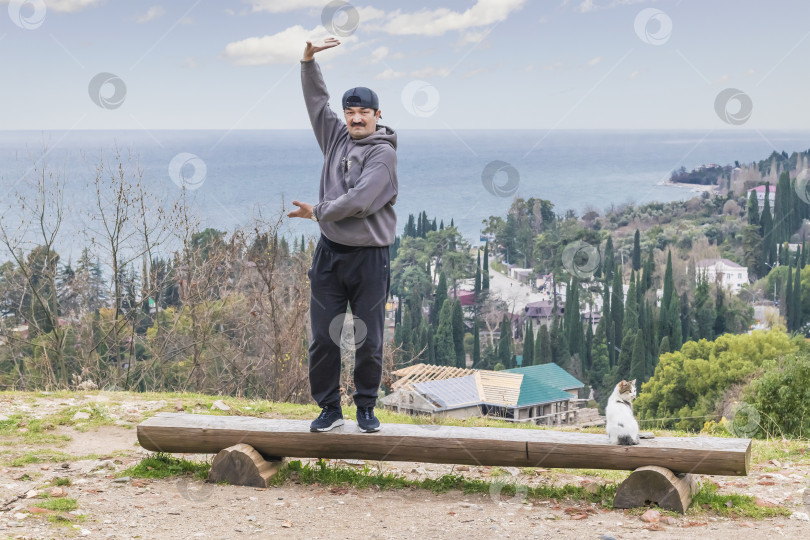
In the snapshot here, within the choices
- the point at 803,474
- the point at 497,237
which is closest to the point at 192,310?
the point at 803,474

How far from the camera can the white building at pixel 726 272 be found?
80588mm

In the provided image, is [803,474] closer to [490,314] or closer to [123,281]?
[123,281]

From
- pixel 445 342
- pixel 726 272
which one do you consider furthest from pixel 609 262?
pixel 445 342

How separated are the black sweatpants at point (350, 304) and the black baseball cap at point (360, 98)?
854 millimetres

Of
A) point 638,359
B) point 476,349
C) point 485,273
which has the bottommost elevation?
point 638,359

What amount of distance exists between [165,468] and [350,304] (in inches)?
73.2

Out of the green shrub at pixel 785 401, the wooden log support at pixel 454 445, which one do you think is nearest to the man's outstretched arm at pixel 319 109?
the wooden log support at pixel 454 445

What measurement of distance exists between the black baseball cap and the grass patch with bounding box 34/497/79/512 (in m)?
2.90

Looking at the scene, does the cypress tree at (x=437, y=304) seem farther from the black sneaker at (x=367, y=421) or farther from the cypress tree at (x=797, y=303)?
the black sneaker at (x=367, y=421)

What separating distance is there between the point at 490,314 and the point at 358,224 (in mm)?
72806

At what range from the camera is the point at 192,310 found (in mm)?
16781

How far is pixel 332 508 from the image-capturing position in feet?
16.2

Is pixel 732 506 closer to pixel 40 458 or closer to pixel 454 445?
pixel 454 445

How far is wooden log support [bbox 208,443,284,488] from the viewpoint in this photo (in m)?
5.26
